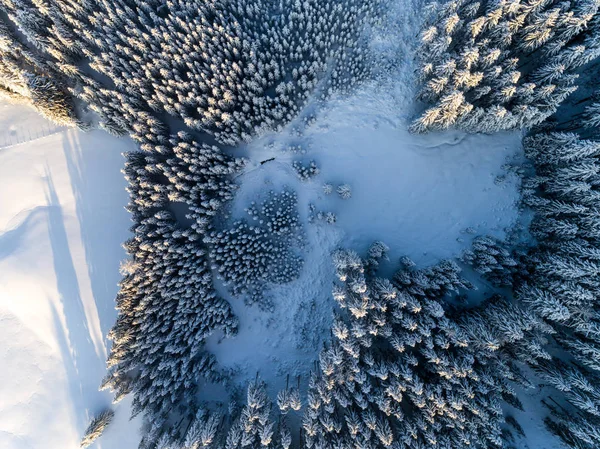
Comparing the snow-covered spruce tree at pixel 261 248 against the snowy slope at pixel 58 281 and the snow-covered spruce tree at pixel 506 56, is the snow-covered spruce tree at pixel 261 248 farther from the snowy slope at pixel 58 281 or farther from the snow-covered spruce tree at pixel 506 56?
the snow-covered spruce tree at pixel 506 56

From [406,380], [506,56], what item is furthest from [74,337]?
[506,56]

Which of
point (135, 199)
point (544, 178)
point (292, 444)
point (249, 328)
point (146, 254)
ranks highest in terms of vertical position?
point (544, 178)

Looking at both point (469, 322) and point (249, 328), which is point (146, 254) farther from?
point (469, 322)

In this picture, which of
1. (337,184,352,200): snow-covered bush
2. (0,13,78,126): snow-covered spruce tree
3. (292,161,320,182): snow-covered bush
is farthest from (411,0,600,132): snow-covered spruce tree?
(0,13,78,126): snow-covered spruce tree

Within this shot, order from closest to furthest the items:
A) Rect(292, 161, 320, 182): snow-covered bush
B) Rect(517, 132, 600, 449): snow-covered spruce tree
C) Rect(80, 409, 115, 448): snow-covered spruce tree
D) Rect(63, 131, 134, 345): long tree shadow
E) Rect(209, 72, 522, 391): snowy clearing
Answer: Rect(517, 132, 600, 449): snow-covered spruce tree
Rect(80, 409, 115, 448): snow-covered spruce tree
Rect(209, 72, 522, 391): snowy clearing
Rect(292, 161, 320, 182): snow-covered bush
Rect(63, 131, 134, 345): long tree shadow

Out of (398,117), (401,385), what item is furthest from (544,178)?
(401,385)

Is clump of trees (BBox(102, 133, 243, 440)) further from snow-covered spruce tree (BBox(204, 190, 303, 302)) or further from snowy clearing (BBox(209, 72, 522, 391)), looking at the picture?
snowy clearing (BBox(209, 72, 522, 391))

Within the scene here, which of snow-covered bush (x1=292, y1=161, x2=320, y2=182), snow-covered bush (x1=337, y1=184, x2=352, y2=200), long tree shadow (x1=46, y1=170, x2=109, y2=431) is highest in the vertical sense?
snow-covered bush (x1=292, y1=161, x2=320, y2=182)
